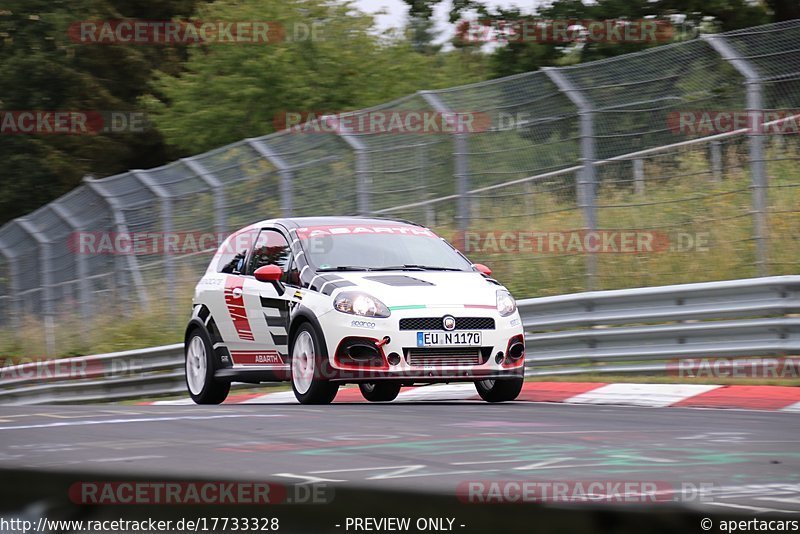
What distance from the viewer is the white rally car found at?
9438 millimetres

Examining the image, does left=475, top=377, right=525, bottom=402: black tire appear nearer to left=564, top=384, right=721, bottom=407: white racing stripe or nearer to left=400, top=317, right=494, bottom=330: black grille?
left=564, top=384, right=721, bottom=407: white racing stripe

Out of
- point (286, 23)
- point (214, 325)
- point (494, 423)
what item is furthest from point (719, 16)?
point (494, 423)

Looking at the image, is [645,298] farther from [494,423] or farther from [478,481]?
[478,481]

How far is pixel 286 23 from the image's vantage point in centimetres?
3438

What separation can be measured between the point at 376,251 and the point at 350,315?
1207mm

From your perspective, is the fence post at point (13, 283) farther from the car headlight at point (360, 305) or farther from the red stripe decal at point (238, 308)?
the car headlight at point (360, 305)

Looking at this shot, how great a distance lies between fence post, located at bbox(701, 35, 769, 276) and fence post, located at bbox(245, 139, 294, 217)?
646 centimetres

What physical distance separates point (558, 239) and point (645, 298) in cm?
168

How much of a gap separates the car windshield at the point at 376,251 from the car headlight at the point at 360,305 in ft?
2.17

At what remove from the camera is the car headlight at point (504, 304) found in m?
9.82

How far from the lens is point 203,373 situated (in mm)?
11641

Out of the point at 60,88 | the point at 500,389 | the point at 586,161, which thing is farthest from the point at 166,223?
the point at 60,88

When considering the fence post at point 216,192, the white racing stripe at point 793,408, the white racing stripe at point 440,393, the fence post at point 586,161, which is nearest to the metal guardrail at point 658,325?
the fence post at point 586,161

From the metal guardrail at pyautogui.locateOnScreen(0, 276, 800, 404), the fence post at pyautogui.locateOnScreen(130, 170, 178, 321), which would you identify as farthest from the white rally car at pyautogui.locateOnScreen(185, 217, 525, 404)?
the fence post at pyautogui.locateOnScreen(130, 170, 178, 321)
